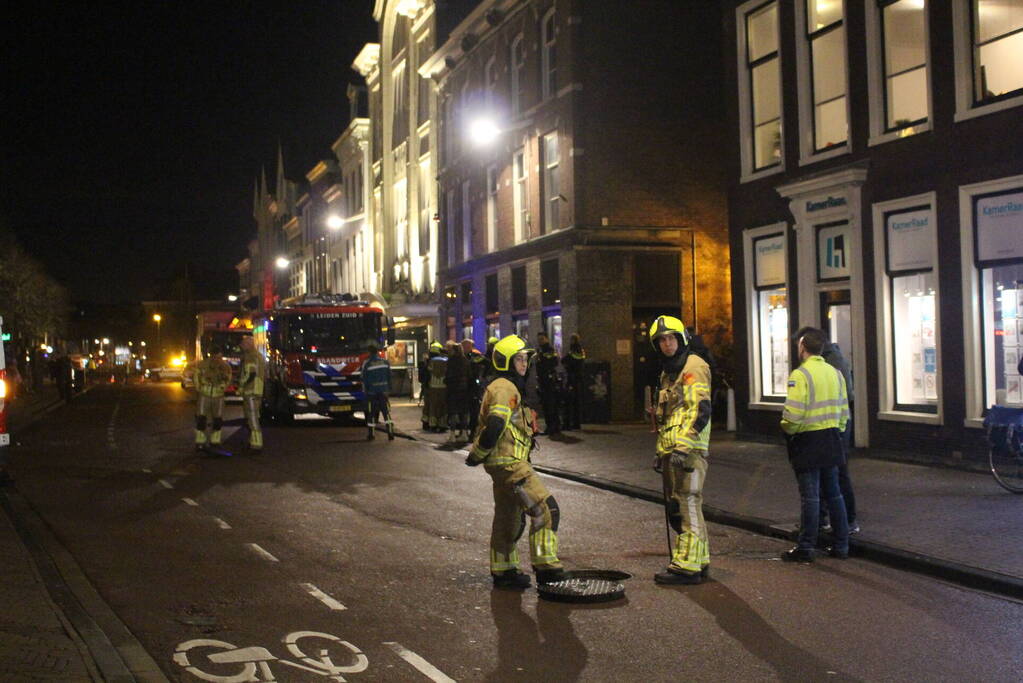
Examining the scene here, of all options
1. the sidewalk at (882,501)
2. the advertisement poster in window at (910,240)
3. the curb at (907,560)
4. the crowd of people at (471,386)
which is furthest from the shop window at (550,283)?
the curb at (907,560)

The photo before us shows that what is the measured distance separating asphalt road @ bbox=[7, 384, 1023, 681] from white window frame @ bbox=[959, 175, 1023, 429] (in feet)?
15.5

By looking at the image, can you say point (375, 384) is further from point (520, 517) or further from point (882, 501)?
point (520, 517)

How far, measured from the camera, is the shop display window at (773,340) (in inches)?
739

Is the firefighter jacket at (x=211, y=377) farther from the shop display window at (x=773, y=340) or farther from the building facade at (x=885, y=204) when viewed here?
the shop display window at (x=773, y=340)

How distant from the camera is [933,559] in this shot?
8.92 m

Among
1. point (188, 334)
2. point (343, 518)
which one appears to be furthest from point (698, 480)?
point (188, 334)

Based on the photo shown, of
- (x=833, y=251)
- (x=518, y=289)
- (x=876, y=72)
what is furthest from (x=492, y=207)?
(x=876, y=72)

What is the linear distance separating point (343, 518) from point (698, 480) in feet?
15.5

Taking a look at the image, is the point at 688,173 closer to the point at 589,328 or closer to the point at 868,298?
the point at 589,328

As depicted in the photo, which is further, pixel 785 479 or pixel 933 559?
pixel 785 479

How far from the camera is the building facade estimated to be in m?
14.6

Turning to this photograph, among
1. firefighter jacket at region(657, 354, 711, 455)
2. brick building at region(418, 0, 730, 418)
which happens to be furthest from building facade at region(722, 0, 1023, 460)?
firefighter jacket at region(657, 354, 711, 455)

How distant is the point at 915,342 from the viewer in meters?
16.0

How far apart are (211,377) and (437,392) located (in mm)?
5339
